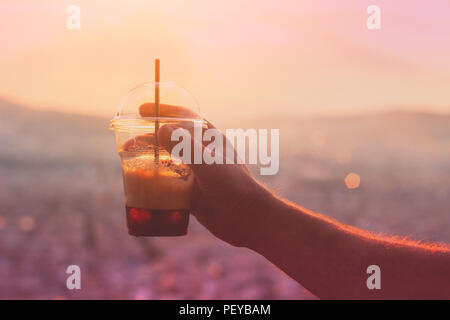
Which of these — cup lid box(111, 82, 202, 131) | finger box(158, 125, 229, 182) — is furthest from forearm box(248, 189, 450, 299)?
cup lid box(111, 82, 202, 131)

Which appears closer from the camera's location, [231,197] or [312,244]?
[312,244]

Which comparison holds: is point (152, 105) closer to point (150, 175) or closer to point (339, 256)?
point (150, 175)

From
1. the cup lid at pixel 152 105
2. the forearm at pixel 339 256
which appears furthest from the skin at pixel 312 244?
the cup lid at pixel 152 105

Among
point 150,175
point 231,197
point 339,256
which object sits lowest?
point 339,256

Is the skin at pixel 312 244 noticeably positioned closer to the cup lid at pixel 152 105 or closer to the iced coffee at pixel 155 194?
the iced coffee at pixel 155 194

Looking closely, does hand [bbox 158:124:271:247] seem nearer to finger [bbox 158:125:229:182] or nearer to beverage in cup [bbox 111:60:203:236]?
finger [bbox 158:125:229:182]

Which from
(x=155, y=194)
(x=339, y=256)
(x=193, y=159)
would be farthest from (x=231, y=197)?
(x=339, y=256)

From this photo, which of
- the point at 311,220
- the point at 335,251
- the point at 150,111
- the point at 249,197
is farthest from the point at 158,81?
the point at 335,251
